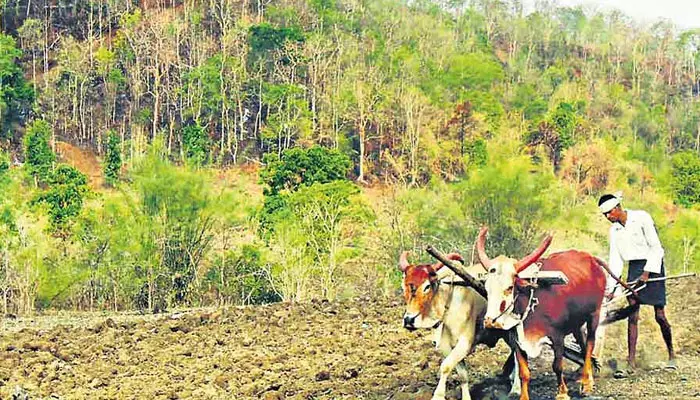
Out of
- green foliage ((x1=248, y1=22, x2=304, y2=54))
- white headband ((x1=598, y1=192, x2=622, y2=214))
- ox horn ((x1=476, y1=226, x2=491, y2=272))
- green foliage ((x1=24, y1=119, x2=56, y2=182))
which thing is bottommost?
green foliage ((x1=24, y1=119, x2=56, y2=182))

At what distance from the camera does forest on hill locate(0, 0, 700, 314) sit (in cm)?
2273

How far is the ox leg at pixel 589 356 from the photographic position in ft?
24.9

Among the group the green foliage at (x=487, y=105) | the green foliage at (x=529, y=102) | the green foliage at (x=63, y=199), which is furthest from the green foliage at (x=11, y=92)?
the green foliage at (x=529, y=102)

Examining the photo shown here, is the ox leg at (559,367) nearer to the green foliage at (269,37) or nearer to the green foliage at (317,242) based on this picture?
the green foliage at (317,242)

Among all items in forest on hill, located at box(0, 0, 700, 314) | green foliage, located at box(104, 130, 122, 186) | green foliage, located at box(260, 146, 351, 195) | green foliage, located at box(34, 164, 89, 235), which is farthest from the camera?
green foliage, located at box(104, 130, 122, 186)

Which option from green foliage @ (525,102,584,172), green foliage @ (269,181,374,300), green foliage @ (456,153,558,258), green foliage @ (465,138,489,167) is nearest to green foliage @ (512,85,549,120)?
green foliage @ (525,102,584,172)

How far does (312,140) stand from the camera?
50.4 metres

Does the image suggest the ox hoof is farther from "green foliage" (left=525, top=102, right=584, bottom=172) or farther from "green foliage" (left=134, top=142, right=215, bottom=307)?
"green foliage" (left=525, top=102, right=584, bottom=172)

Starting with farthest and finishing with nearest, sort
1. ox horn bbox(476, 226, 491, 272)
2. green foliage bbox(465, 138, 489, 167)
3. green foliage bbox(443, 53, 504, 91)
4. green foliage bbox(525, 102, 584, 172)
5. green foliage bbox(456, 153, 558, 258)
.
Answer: green foliage bbox(443, 53, 504, 91) < green foliage bbox(525, 102, 584, 172) < green foliage bbox(465, 138, 489, 167) < green foliage bbox(456, 153, 558, 258) < ox horn bbox(476, 226, 491, 272)

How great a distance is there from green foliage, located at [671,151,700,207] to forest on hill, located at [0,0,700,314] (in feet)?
0.36

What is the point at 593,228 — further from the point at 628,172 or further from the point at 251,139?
the point at 251,139

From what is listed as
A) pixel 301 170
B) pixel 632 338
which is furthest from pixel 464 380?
pixel 301 170

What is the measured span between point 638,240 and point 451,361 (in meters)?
2.32

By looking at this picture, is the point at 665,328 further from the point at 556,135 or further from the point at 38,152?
the point at 556,135
